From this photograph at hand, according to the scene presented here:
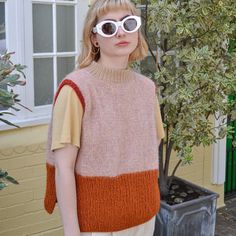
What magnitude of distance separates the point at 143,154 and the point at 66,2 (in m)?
2.14

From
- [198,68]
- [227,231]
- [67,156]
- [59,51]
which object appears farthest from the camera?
[227,231]

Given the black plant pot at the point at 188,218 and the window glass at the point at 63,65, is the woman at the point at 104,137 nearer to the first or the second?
the black plant pot at the point at 188,218

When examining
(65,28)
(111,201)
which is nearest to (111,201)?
(111,201)

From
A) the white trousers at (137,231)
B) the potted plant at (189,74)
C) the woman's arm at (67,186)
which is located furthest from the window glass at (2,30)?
the white trousers at (137,231)

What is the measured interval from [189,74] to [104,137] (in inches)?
59.6

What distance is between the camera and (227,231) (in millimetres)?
5102

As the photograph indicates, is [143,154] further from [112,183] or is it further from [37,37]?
[37,37]

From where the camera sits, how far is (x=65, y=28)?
4066 millimetres

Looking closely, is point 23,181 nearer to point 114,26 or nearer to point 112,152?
point 112,152

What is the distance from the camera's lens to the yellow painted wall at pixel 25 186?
383cm

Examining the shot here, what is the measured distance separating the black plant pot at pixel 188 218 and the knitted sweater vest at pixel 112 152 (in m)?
1.57

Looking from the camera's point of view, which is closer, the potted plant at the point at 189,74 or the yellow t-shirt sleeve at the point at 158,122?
the yellow t-shirt sleeve at the point at 158,122

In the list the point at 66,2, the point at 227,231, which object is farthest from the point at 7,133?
the point at 227,231

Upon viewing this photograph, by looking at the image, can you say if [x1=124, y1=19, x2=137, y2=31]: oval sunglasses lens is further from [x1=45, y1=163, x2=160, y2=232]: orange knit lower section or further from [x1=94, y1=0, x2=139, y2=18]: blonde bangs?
[x1=45, y1=163, x2=160, y2=232]: orange knit lower section
